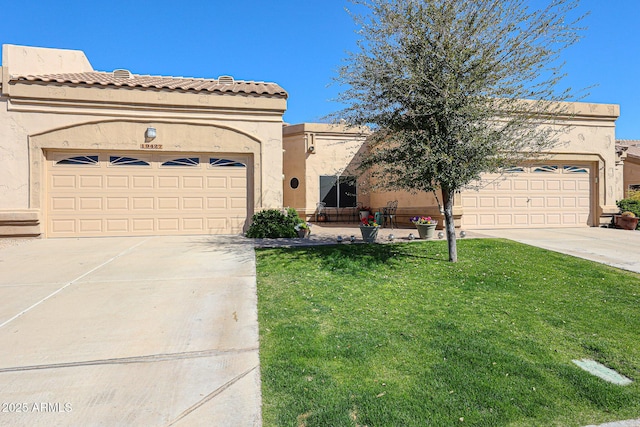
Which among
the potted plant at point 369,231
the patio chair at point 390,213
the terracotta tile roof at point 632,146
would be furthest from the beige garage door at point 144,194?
the terracotta tile roof at point 632,146

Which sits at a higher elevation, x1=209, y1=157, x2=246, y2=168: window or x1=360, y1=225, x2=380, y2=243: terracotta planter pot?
x1=209, y1=157, x2=246, y2=168: window

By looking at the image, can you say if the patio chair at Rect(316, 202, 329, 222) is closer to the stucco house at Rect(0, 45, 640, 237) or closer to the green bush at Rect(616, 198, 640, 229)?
the stucco house at Rect(0, 45, 640, 237)

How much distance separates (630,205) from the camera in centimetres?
1363

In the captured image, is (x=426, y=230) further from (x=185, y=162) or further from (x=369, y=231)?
(x=185, y=162)

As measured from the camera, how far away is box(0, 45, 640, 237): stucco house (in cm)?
1054

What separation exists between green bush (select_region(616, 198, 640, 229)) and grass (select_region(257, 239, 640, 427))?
354 inches

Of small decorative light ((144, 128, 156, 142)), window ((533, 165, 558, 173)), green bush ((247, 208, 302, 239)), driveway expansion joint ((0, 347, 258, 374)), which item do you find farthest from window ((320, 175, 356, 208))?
driveway expansion joint ((0, 347, 258, 374))

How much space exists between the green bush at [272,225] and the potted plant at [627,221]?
11748 mm

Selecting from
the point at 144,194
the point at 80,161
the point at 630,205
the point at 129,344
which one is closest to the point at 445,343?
the point at 129,344

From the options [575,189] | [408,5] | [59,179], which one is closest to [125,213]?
[59,179]

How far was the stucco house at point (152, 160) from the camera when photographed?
10539mm

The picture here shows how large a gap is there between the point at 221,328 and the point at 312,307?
1234mm

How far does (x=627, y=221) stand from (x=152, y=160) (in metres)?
16.4

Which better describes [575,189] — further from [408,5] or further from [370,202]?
[408,5]
